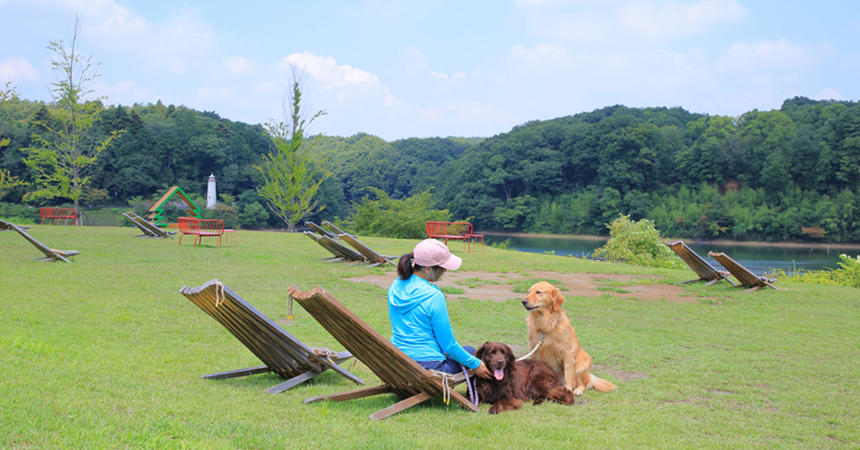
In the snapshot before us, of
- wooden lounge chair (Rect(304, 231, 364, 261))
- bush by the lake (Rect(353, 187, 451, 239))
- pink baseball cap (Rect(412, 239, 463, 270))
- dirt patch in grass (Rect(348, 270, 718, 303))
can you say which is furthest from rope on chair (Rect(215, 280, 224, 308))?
bush by the lake (Rect(353, 187, 451, 239))

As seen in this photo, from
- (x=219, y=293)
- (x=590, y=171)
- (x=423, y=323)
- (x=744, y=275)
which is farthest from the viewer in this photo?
(x=590, y=171)

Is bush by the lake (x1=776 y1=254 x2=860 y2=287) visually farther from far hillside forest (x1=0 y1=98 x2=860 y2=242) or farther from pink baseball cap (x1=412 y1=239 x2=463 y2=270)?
far hillside forest (x1=0 y1=98 x2=860 y2=242)

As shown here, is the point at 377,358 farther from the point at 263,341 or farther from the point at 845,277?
the point at 845,277

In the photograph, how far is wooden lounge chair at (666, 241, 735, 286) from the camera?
1259cm

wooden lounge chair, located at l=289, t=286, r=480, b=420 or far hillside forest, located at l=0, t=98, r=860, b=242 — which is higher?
far hillside forest, located at l=0, t=98, r=860, b=242

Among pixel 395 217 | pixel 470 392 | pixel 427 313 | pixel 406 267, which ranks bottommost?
pixel 470 392

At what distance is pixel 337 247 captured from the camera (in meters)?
15.0

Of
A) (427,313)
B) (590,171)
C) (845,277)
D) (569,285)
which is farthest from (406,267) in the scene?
(590,171)

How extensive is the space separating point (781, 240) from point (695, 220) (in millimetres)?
7422

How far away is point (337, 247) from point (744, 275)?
9.18 m

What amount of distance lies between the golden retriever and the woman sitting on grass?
0.84 m

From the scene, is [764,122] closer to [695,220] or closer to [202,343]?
[695,220]

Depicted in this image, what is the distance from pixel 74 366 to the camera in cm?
454

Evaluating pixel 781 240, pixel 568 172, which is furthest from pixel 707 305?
pixel 568 172
